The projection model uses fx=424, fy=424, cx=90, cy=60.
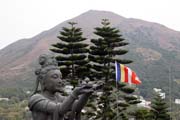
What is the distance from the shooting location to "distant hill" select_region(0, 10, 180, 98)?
75.3m

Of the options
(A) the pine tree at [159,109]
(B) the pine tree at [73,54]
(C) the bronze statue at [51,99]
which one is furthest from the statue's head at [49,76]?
(A) the pine tree at [159,109]

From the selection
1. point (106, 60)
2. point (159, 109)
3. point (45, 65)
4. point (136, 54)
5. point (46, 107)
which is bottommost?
point (136, 54)

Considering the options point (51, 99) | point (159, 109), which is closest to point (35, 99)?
point (51, 99)

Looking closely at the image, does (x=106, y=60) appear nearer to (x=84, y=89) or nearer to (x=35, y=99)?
(x=35, y=99)

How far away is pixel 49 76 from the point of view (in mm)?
5121

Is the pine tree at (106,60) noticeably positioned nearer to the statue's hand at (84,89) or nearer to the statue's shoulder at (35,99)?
the statue's shoulder at (35,99)

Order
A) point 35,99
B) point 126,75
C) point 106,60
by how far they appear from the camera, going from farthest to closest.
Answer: point 106,60 → point 126,75 → point 35,99

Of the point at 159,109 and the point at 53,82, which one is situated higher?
the point at 53,82

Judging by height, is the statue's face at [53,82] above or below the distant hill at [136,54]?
above

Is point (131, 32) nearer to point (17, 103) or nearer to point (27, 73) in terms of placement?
point (27, 73)

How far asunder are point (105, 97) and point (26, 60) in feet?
301

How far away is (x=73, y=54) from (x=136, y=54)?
258 ft

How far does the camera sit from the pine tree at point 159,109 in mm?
28031

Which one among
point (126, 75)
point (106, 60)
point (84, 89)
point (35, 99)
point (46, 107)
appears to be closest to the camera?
point (84, 89)
